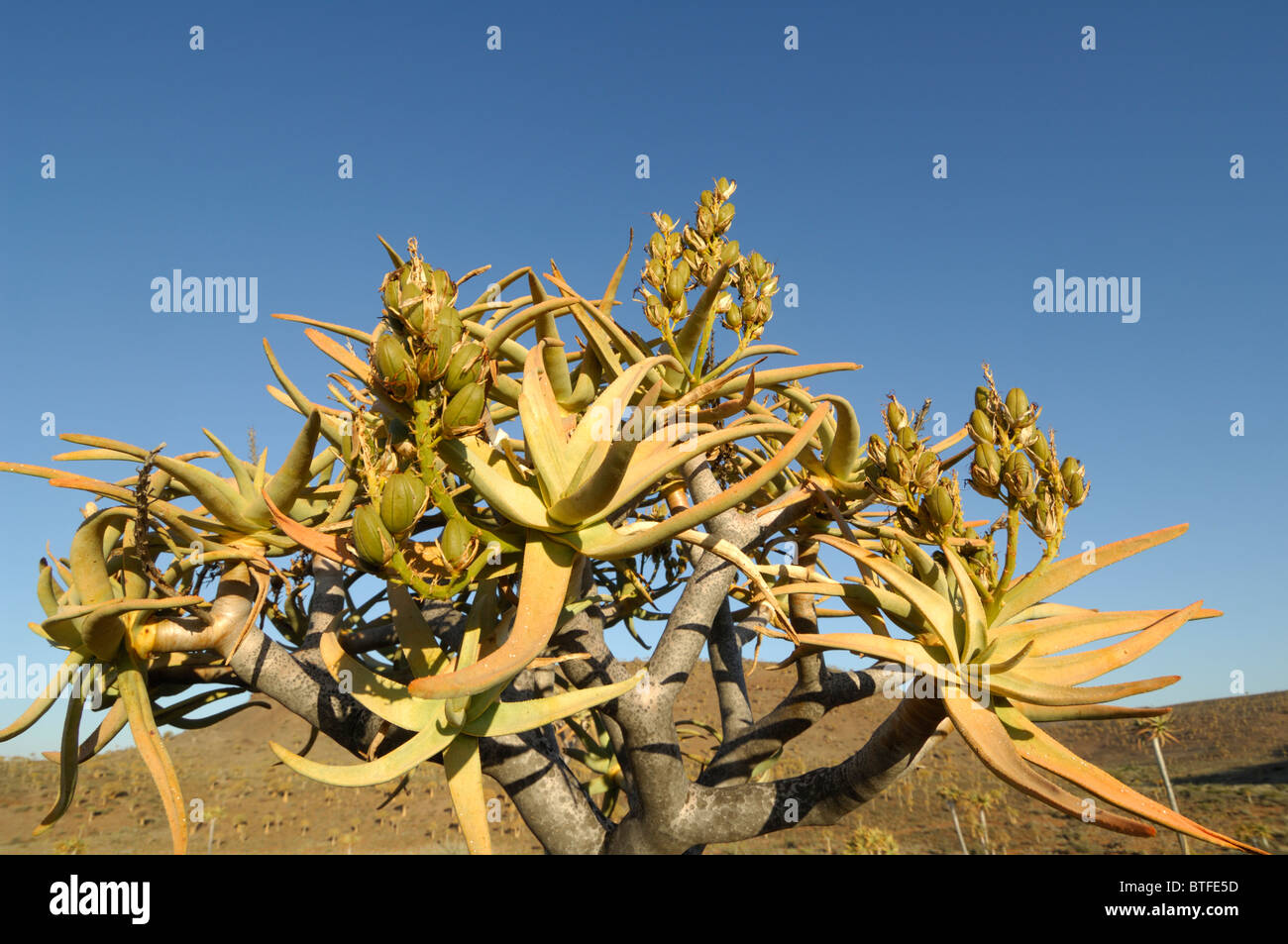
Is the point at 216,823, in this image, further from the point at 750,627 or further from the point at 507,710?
the point at 507,710

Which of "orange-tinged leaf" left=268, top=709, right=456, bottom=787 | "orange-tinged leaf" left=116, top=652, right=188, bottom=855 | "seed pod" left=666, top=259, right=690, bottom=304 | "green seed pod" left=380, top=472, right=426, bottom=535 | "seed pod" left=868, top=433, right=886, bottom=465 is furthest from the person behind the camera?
"seed pod" left=666, top=259, right=690, bottom=304

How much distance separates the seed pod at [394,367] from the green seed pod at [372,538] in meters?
0.39

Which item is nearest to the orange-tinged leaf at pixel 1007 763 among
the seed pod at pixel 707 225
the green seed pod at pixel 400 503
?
the green seed pod at pixel 400 503

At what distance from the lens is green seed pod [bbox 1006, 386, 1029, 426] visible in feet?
9.30

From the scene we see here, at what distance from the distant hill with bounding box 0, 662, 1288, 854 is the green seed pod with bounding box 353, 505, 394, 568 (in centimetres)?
1584

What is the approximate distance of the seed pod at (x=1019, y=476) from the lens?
9.12ft

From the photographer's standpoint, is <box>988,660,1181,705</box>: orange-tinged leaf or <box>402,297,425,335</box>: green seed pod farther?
<box>988,660,1181,705</box>: orange-tinged leaf

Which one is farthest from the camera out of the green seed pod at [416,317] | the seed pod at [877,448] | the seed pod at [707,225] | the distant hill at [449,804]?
the distant hill at [449,804]

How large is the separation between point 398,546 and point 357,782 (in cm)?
102

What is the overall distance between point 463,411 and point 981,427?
1.92 meters

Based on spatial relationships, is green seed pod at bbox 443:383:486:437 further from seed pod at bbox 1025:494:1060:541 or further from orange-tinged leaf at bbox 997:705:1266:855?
orange-tinged leaf at bbox 997:705:1266:855

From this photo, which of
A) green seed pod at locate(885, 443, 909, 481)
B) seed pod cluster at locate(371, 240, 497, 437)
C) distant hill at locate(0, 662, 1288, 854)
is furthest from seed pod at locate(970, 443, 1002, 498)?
distant hill at locate(0, 662, 1288, 854)

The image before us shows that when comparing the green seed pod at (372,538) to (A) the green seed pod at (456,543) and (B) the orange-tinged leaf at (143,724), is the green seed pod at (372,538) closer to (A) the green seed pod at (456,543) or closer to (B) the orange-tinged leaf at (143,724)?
(A) the green seed pod at (456,543)
